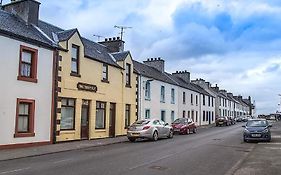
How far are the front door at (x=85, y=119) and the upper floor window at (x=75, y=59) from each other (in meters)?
2.39

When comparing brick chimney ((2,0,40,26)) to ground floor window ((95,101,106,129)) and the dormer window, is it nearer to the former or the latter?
the dormer window

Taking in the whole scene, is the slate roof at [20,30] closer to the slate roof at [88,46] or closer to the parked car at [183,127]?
the slate roof at [88,46]

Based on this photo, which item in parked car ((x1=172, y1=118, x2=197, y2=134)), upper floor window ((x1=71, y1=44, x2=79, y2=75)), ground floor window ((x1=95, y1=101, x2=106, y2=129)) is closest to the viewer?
upper floor window ((x1=71, y1=44, x2=79, y2=75))

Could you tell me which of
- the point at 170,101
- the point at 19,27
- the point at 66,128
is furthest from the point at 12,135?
the point at 170,101

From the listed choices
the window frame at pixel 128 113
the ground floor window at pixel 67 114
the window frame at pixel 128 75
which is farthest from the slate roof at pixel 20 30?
the window frame at pixel 128 113

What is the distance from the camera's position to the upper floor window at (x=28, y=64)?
19.2 metres

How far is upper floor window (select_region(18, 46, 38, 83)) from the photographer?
19188mm

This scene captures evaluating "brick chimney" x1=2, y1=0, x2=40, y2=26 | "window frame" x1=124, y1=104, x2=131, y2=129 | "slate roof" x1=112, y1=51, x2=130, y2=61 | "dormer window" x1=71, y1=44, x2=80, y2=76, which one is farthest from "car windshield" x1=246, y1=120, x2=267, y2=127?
"brick chimney" x1=2, y1=0, x2=40, y2=26

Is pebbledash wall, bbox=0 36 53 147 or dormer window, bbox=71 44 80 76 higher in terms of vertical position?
dormer window, bbox=71 44 80 76

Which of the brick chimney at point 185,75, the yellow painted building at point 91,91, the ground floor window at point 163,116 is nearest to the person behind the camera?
the yellow painted building at point 91,91

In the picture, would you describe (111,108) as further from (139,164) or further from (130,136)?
(139,164)

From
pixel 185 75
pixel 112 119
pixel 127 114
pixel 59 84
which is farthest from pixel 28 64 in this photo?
pixel 185 75

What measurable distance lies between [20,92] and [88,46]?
10.1 metres

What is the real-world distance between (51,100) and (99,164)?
9868 millimetres
